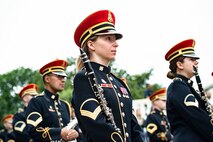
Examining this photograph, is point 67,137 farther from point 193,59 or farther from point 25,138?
point 25,138

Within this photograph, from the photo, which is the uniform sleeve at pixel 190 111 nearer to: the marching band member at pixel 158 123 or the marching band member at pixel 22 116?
the marching band member at pixel 22 116

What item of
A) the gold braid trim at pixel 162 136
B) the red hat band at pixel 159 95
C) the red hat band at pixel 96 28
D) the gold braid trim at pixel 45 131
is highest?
the red hat band at pixel 96 28

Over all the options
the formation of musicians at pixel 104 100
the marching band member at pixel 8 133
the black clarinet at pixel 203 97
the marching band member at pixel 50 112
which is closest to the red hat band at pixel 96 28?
the formation of musicians at pixel 104 100

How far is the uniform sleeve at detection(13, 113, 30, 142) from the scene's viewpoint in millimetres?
13367

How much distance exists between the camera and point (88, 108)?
5.23 m

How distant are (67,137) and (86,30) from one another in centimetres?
289

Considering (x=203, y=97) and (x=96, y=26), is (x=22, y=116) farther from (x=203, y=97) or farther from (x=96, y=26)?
(x=96, y=26)

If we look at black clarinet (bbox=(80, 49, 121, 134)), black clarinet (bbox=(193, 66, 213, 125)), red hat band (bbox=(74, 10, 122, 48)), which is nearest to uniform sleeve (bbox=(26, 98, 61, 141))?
black clarinet (bbox=(193, 66, 213, 125))

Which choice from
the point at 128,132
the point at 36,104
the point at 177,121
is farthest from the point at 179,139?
the point at 36,104

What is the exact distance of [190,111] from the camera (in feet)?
23.1

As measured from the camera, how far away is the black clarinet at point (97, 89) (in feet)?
17.1

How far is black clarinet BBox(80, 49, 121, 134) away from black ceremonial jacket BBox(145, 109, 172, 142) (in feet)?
32.8

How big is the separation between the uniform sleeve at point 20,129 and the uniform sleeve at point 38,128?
432 centimetres

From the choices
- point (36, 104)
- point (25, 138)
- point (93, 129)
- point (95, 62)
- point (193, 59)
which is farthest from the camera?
point (25, 138)
